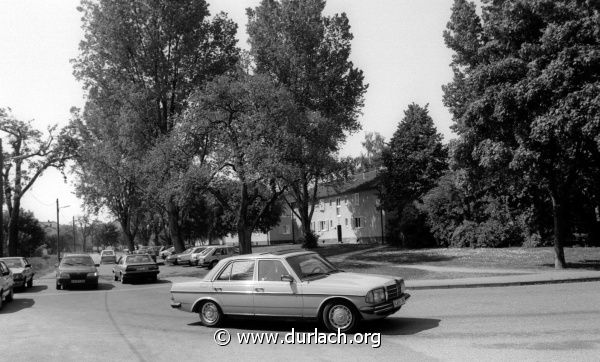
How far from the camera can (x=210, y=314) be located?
35.6ft

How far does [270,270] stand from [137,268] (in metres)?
17.4

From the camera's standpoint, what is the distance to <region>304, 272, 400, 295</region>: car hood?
30.1ft

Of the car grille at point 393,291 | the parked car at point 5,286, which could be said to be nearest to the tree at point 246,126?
the parked car at point 5,286

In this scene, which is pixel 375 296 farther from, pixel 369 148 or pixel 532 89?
pixel 369 148

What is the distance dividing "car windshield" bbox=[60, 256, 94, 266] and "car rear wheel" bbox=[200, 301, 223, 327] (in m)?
14.8

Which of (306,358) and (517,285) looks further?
(517,285)

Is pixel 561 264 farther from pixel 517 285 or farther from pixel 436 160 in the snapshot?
pixel 436 160

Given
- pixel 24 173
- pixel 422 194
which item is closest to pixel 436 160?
pixel 422 194

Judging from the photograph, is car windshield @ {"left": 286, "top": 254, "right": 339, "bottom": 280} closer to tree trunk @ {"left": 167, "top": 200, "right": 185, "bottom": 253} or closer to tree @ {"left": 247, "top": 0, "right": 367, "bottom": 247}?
tree @ {"left": 247, "top": 0, "right": 367, "bottom": 247}

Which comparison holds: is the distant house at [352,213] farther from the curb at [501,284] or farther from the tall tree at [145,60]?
the curb at [501,284]

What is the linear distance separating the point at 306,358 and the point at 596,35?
685 inches

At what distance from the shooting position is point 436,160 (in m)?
45.6

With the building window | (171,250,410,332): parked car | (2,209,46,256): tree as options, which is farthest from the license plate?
(2,209,46,256): tree

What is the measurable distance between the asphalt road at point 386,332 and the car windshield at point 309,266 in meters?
1.08
